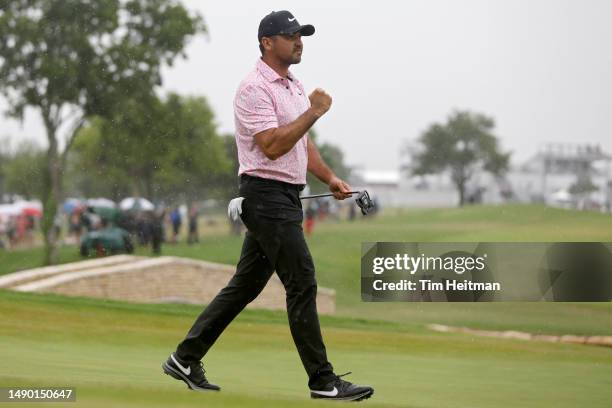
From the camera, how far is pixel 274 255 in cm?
544

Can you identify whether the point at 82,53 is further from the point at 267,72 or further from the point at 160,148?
the point at 267,72

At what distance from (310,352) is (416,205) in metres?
69.5

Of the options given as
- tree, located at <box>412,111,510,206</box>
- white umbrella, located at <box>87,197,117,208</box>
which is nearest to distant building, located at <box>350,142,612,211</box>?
tree, located at <box>412,111,510,206</box>

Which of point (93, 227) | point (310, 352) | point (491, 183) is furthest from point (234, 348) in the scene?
point (491, 183)

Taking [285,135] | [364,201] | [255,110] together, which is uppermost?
Answer: [255,110]

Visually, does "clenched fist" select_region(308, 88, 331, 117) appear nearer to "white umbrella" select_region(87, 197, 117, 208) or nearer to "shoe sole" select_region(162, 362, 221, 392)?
"shoe sole" select_region(162, 362, 221, 392)

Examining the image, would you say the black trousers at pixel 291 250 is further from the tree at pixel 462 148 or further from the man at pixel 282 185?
the tree at pixel 462 148

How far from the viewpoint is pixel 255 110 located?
17.5 ft

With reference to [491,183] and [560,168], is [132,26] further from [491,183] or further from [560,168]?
[491,183]

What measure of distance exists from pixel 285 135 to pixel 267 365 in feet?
9.34

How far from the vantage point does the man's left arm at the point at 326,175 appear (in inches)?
222

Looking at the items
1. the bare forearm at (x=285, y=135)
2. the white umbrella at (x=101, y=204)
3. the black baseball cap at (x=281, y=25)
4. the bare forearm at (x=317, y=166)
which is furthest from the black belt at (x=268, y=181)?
the white umbrella at (x=101, y=204)

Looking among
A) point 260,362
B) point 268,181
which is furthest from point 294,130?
point 260,362

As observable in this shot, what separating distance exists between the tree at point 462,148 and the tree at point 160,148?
51.2ft
